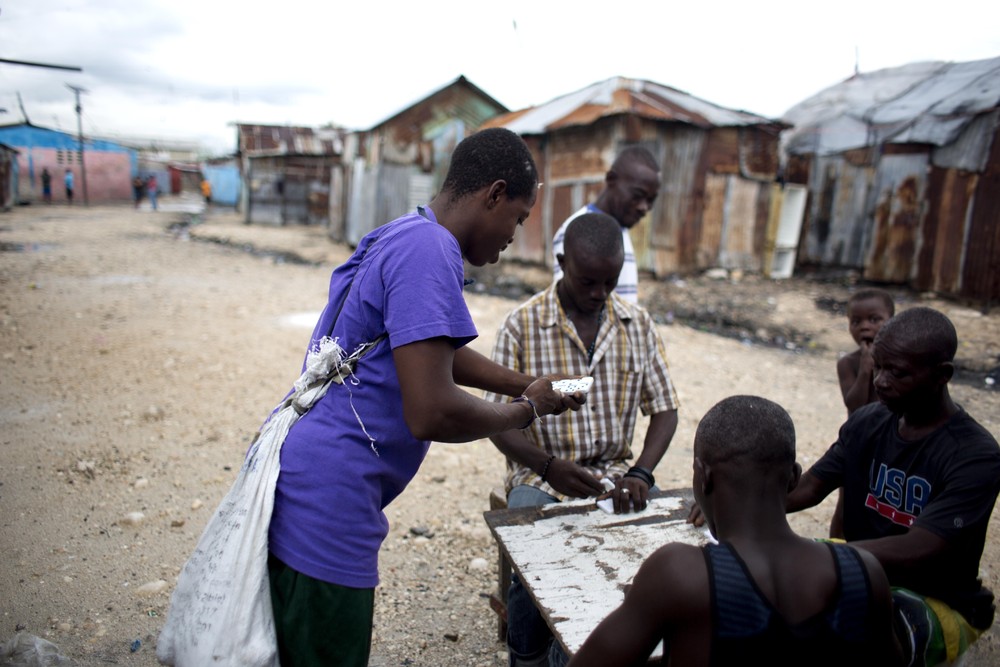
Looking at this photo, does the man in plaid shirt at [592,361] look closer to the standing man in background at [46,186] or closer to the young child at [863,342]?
the young child at [863,342]

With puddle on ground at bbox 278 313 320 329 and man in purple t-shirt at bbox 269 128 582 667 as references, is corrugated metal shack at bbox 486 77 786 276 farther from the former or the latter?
man in purple t-shirt at bbox 269 128 582 667

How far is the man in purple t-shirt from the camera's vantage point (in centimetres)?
149

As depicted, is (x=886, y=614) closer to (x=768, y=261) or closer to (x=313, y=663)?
(x=313, y=663)

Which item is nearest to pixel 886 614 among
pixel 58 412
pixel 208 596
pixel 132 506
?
pixel 208 596

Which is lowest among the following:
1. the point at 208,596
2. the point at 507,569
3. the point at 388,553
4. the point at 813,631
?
the point at 388,553

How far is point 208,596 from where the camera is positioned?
1.55 metres

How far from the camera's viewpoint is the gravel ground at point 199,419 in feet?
9.51

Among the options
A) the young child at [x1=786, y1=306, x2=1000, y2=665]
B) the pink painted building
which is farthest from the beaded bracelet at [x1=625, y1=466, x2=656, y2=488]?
the pink painted building

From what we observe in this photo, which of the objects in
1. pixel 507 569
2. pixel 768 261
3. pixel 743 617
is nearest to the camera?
pixel 743 617

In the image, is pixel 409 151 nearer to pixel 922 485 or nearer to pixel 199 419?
pixel 199 419

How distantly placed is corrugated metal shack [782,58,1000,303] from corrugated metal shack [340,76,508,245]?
7.83m

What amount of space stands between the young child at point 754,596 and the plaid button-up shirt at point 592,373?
4.22 feet

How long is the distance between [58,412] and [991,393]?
817cm

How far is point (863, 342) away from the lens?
3150 millimetres
